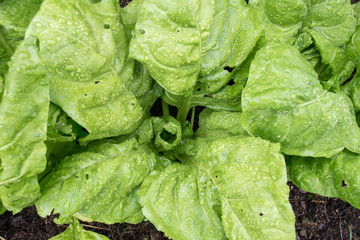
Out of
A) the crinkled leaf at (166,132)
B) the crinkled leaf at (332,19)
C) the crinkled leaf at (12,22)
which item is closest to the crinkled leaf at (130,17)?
the crinkled leaf at (12,22)

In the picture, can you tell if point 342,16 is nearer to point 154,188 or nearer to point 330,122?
point 330,122

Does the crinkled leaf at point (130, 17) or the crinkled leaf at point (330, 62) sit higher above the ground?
the crinkled leaf at point (130, 17)

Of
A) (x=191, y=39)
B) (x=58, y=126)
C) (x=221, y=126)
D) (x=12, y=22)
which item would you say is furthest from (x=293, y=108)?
(x=12, y=22)

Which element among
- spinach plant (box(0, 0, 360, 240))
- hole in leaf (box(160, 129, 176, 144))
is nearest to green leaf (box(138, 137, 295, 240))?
spinach plant (box(0, 0, 360, 240))

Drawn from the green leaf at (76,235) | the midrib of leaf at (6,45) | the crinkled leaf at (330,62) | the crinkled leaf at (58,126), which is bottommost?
the green leaf at (76,235)

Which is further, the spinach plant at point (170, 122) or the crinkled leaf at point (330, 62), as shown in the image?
the crinkled leaf at point (330, 62)

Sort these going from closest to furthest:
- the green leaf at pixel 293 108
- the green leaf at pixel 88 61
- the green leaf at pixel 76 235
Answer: the green leaf at pixel 88 61
the green leaf at pixel 293 108
the green leaf at pixel 76 235

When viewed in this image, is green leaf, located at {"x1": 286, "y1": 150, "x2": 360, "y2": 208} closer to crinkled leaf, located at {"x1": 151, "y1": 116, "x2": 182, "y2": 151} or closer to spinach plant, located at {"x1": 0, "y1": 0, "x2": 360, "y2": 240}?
spinach plant, located at {"x1": 0, "y1": 0, "x2": 360, "y2": 240}

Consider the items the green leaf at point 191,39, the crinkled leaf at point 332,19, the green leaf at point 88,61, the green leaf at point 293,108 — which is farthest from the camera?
the crinkled leaf at point 332,19

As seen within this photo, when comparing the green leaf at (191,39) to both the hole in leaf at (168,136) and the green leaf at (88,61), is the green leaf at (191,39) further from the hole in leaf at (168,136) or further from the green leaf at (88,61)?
the hole in leaf at (168,136)
